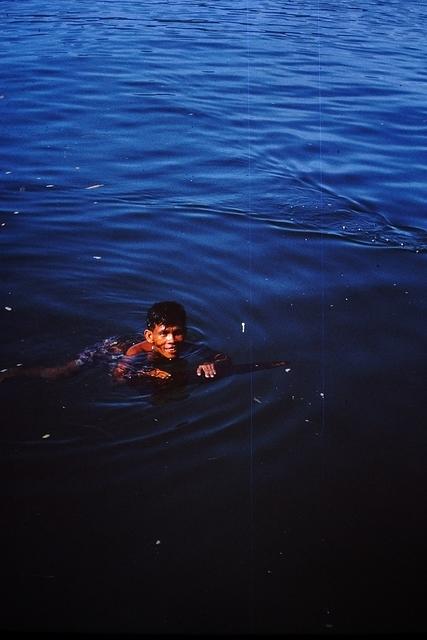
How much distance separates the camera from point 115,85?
14.3 meters

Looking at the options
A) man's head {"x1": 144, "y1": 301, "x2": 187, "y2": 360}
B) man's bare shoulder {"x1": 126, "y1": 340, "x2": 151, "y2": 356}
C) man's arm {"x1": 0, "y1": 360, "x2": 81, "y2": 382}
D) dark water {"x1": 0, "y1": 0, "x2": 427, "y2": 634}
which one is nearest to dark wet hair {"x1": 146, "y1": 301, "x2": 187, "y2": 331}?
man's head {"x1": 144, "y1": 301, "x2": 187, "y2": 360}

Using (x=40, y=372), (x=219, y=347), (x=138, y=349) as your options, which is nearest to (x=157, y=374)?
(x=138, y=349)

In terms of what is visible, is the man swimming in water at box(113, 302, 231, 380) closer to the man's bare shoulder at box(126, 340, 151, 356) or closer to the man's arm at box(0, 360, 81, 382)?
the man's bare shoulder at box(126, 340, 151, 356)

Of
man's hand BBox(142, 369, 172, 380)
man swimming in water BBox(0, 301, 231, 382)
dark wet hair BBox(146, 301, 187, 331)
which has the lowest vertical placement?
man's hand BBox(142, 369, 172, 380)

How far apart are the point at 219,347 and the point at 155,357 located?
2.01 ft

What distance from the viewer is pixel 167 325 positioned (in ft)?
18.2

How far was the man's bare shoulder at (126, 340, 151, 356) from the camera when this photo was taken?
584 centimetres

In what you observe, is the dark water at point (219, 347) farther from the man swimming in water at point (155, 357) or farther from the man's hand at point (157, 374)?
the man's hand at point (157, 374)

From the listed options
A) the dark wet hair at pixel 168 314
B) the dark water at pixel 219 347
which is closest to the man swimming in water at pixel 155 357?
the dark wet hair at pixel 168 314

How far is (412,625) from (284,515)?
970 mm

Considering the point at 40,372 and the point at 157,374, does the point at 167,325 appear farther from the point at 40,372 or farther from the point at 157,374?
the point at 40,372

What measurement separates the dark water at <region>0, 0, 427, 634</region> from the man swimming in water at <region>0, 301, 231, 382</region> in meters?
0.16

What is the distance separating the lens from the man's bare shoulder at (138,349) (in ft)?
19.2

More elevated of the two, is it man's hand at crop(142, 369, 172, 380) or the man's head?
the man's head
